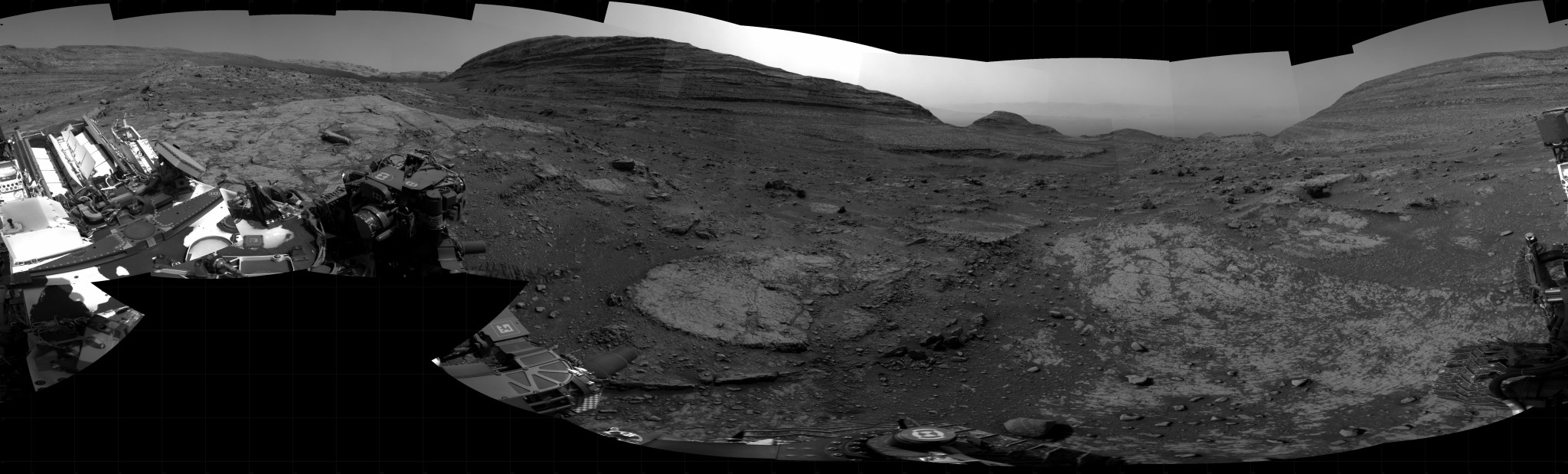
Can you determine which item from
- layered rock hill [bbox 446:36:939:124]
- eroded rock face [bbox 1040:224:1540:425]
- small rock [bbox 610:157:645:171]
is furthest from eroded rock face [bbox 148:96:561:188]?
eroded rock face [bbox 1040:224:1540:425]

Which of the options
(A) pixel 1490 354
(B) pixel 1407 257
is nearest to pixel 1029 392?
(A) pixel 1490 354

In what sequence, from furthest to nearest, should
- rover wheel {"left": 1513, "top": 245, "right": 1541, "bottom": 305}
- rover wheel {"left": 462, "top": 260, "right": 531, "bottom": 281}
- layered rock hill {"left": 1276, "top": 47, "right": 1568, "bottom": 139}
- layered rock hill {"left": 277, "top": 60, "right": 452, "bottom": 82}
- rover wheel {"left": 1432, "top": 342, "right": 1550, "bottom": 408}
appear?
layered rock hill {"left": 277, "top": 60, "right": 452, "bottom": 82}, layered rock hill {"left": 1276, "top": 47, "right": 1568, "bottom": 139}, rover wheel {"left": 462, "top": 260, "right": 531, "bottom": 281}, rover wheel {"left": 1513, "top": 245, "right": 1541, "bottom": 305}, rover wheel {"left": 1432, "top": 342, "right": 1550, "bottom": 408}

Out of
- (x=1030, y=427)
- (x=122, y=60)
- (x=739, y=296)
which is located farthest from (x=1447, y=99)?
(x=122, y=60)

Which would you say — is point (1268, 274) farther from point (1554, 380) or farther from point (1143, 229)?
point (1554, 380)

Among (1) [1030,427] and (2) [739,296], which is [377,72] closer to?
(2) [739,296]

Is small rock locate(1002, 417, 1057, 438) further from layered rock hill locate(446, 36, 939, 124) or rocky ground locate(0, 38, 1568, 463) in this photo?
layered rock hill locate(446, 36, 939, 124)

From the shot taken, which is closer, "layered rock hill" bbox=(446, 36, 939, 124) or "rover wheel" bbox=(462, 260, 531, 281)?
"rover wheel" bbox=(462, 260, 531, 281)
